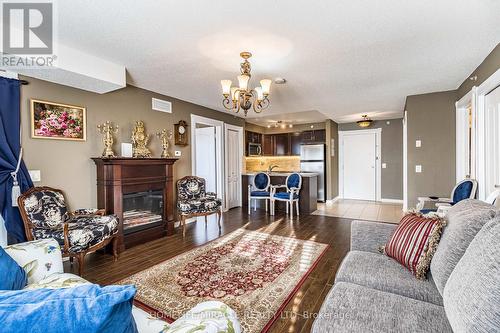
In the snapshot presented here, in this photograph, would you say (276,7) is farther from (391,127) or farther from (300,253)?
(391,127)

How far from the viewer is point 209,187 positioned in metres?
5.81

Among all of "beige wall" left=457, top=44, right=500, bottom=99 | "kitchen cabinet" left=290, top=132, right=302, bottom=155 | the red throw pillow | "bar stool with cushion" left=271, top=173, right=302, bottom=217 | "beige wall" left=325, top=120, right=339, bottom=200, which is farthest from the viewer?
"kitchen cabinet" left=290, top=132, right=302, bottom=155

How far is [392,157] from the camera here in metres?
7.18

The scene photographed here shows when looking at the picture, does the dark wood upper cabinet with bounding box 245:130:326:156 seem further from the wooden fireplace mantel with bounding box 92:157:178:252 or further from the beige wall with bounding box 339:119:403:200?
the wooden fireplace mantel with bounding box 92:157:178:252

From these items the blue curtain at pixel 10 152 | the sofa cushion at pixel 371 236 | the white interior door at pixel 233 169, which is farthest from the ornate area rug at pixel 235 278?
the white interior door at pixel 233 169

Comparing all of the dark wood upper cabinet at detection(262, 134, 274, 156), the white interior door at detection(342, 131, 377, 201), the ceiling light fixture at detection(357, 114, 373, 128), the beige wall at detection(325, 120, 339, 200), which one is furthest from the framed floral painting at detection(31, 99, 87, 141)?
the white interior door at detection(342, 131, 377, 201)

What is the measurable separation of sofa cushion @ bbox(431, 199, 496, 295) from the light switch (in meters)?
3.77

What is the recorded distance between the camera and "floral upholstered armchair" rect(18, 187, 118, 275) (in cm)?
251

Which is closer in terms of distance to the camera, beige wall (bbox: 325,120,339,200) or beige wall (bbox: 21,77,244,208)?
beige wall (bbox: 21,77,244,208)

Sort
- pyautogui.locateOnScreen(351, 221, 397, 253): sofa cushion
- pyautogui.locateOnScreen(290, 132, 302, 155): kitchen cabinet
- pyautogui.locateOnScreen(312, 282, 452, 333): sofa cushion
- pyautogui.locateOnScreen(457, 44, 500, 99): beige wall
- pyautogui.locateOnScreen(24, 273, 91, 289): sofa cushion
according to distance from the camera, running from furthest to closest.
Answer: pyautogui.locateOnScreen(290, 132, 302, 155): kitchen cabinet < pyautogui.locateOnScreen(457, 44, 500, 99): beige wall < pyautogui.locateOnScreen(351, 221, 397, 253): sofa cushion < pyautogui.locateOnScreen(24, 273, 91, 289): sofa cushion < pyautogui.locateOnScreen(312, 282, 452, 333): sofa cushion

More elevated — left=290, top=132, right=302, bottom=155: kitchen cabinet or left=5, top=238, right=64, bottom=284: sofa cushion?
left=290, top=132, right=302, bottom=155: kitchen cabinet

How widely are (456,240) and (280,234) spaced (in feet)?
9.52

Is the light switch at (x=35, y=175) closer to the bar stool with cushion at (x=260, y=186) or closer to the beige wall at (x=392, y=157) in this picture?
the bar stool with cushion at (x=260, y=186)

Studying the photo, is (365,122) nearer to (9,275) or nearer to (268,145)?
(268,145)
